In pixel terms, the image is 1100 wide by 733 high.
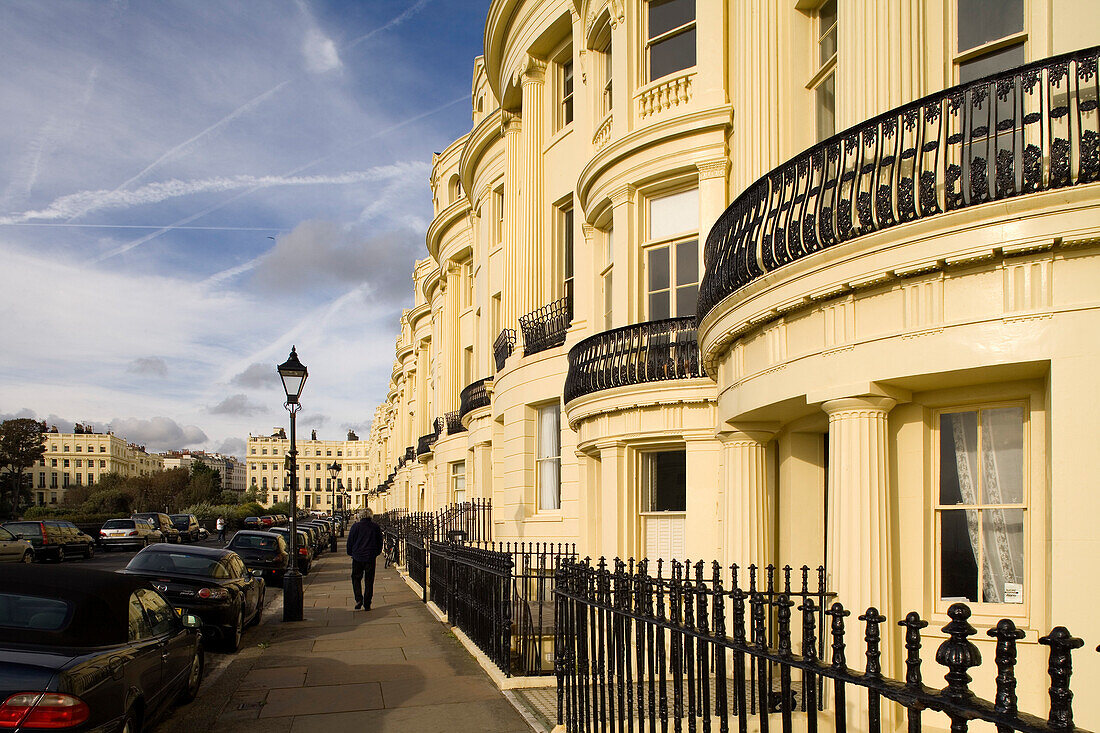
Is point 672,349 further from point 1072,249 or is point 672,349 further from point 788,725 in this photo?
point 788,725

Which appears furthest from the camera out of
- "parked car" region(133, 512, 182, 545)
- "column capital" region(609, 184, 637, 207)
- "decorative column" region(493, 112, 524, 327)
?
"parked car" region(133, 512, 182, 545)

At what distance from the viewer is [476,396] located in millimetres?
26812

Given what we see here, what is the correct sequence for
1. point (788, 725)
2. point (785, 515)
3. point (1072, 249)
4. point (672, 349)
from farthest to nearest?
point (672, 349) < point (785, 515) < point (1072, 249) < point (788, 725)

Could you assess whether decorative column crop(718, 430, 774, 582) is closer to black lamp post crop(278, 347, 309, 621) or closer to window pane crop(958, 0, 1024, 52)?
window pane crop(958, 0, 1024, 52)

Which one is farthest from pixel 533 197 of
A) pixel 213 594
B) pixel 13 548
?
pixel 13 548

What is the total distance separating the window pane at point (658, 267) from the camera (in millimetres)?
13898

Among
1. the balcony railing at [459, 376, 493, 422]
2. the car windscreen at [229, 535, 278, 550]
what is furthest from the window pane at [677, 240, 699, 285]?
the car windscreen at [229, 535, 278, 550]

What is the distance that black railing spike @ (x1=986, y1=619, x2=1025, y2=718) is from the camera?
8.81 feet

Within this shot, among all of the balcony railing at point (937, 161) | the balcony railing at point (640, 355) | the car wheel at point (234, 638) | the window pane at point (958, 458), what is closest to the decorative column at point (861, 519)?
the window pane at point (958, 458)

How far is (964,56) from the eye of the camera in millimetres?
7949

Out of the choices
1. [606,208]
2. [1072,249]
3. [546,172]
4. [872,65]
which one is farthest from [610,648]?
[546,172]

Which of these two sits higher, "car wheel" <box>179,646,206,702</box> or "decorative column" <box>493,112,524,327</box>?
"decorative column" <box>493,112,524,327</box>

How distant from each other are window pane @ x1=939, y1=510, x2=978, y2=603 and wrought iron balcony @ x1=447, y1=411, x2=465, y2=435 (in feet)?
85.1

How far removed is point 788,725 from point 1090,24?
5.92 m
